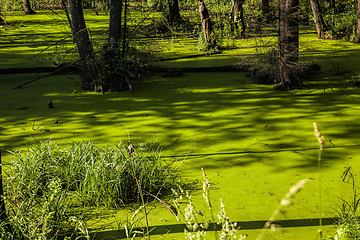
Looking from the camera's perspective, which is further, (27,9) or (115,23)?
(27,9)

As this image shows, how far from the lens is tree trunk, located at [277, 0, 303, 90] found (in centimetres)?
577

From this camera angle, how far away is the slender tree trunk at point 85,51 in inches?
247

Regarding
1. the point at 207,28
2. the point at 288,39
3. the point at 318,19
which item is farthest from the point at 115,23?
the point at 318,19

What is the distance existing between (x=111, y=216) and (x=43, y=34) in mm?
12116

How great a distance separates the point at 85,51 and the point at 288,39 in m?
3.33

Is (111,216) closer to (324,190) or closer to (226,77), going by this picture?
(324,190)

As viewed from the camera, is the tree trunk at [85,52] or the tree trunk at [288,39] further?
the tree trunk at [85,52]

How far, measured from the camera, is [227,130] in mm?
4293

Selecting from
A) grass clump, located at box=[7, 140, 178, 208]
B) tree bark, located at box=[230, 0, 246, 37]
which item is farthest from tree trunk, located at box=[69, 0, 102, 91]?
tree bark, located at box=[230, 0, 246, 37]

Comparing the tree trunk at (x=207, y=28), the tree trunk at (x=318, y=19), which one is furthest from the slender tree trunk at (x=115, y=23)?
the tree trunk at (x=318, y=19)

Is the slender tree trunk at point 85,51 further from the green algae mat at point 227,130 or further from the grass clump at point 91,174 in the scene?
the grass clump at point 91,174

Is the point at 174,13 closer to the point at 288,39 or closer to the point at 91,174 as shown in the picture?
the point at 288,39

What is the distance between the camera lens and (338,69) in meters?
7.06

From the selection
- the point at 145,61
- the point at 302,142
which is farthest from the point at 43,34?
the point at 302,142
